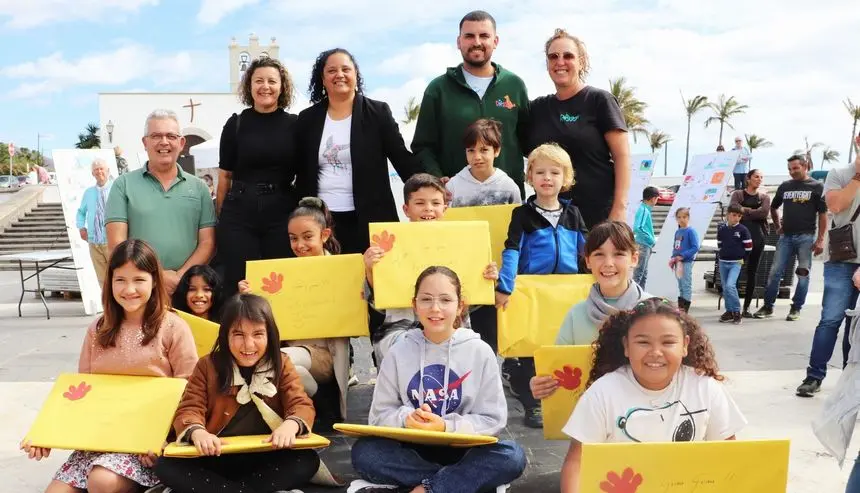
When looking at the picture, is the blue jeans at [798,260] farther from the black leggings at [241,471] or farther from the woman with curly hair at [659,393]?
the black leggings at [241,471]

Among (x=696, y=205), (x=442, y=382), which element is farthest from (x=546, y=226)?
(x=696, y=205)

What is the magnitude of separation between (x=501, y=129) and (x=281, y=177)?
4.65ft

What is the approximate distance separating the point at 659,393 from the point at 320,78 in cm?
292

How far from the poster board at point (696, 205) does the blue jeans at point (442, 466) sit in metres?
A: 7.71

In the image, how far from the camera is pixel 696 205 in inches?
415

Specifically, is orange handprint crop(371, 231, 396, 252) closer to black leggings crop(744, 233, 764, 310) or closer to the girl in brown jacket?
the girl in brown jacket

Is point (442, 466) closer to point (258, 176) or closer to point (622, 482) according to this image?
point (622, 482)

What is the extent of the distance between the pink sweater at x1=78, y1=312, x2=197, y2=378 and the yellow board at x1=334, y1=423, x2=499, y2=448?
0.96m

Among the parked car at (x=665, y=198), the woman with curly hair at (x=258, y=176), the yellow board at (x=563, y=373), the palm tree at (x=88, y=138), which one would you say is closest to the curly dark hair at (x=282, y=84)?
the woman with curly hair at (x=258, y=176)

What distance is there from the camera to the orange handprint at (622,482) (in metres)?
2.41

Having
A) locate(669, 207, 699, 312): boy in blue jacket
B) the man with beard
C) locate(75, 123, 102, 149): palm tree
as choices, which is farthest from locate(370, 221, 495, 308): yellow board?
locate(75, 123, 102, 149): palm tree

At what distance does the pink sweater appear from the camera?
11.0 feet

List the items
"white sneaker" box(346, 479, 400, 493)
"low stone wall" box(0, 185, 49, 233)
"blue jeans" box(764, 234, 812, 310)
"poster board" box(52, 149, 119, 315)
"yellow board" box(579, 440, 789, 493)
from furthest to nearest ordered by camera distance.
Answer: "low stone wall" box(0, 185, 49, 233), "poster board" box(52, 149, 119, 315), "blue jeans" box(764, 234, 812, 310), "white sneaker" box(346, 479, 400, 493), "yellow board" box(579, 440, 789, 493)

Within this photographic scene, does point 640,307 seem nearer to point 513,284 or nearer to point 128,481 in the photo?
point 513,284
